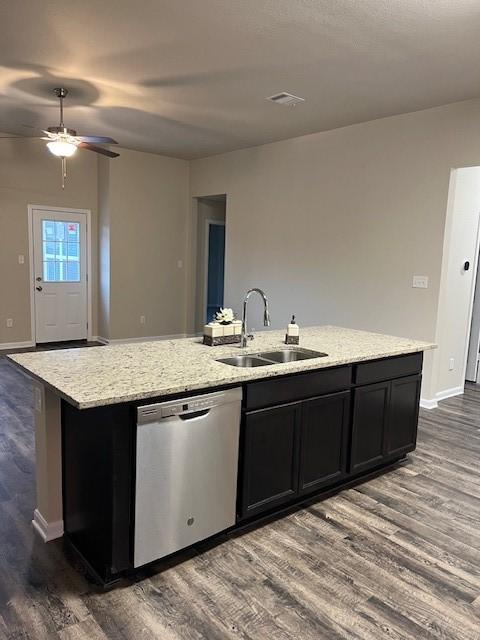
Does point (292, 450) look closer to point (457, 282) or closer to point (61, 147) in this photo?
point (457, 282)

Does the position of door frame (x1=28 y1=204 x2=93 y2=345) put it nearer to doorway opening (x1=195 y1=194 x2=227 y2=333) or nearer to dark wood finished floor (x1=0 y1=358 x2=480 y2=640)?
doorway opening (x1=195 y1=194 x2=227 y2=333)

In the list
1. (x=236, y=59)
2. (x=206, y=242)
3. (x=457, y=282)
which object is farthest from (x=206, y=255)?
(x=236, y=59)

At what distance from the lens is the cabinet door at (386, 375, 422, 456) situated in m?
3.21

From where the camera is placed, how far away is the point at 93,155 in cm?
725

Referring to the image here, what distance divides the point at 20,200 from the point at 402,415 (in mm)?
5824

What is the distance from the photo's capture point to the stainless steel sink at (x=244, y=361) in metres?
2.74

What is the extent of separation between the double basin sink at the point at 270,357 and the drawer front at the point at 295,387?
0.58ft

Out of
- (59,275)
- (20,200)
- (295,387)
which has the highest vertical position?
(20,200)

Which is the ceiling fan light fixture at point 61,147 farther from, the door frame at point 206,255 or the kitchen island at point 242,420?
the door frame at point 206,255

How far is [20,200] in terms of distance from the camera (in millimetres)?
6648

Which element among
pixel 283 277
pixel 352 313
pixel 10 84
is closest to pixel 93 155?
pixel 10 84


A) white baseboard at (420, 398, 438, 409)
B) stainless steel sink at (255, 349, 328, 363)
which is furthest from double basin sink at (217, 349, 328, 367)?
white baseboard at (420, 398, 438, 409)

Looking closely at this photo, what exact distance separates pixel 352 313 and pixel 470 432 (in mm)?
1786

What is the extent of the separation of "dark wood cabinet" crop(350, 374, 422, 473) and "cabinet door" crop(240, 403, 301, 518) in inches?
21.4
